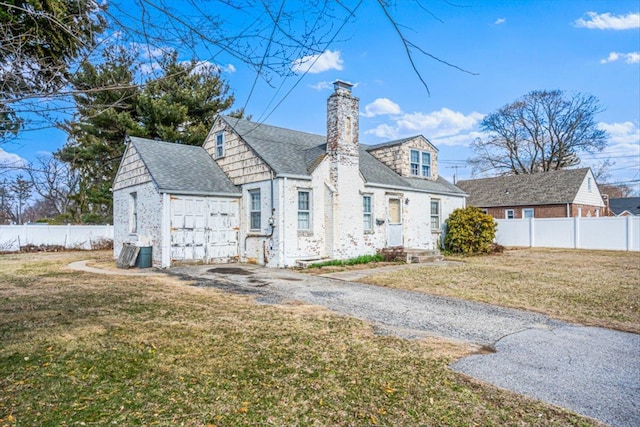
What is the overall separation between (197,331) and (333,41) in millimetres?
4225

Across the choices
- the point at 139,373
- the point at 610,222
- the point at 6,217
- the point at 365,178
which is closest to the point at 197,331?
the point at 139,373

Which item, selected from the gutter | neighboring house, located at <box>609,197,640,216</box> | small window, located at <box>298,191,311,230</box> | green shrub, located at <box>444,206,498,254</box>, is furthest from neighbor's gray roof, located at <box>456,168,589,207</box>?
small window, located at <box>298,191,311,230</box>

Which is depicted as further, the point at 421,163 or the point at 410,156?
the point at 421,163

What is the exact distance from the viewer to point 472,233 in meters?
17.8

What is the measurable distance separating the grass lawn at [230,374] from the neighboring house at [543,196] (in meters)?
25.8

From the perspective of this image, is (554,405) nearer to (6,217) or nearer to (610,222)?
(610,222)

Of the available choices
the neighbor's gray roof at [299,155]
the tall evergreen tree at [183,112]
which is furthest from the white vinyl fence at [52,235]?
the neighbor's gray roof at [299,155]

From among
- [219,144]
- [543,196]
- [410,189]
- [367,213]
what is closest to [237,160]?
[219,144]

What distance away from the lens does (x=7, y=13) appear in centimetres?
329

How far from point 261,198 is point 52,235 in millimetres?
14940

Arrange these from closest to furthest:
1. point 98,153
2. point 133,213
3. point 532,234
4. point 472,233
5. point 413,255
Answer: point 413,255
point 133,213
point 472,233
point 532,234
point 98,153

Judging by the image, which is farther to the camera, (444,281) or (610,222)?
(610,222)

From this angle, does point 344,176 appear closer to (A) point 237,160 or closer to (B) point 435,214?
(A) point 237,160

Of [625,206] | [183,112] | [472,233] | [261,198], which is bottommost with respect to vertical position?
[472,233]
